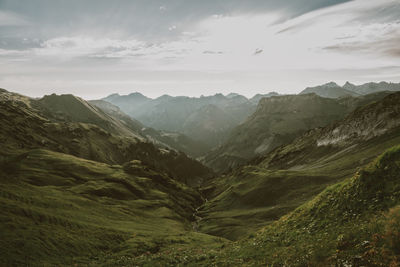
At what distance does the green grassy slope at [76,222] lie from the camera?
4128cm

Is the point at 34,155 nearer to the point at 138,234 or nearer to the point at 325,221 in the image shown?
the point at 138,234

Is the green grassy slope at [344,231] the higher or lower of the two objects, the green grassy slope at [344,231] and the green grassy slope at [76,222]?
the higher

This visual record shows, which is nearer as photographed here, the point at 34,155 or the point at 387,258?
the point at 387,258

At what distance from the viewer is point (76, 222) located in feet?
183

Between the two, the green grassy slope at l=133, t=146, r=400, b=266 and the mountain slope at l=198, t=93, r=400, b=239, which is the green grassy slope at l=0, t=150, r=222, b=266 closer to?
the mountain slope at l=198, t=93, r=400, b=239

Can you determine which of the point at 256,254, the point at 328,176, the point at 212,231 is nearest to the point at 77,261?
the point at 256,254

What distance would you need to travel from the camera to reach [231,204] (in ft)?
395

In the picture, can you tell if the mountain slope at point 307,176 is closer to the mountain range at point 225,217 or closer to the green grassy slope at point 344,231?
the mountain range at point 225,217

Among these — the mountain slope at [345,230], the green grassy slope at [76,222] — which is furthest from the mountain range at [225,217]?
the green grassy slope at [76,222]

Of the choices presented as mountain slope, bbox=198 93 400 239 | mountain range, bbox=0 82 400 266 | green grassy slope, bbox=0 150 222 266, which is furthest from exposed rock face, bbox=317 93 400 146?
green grassy slope, bbox=0 150 222 266

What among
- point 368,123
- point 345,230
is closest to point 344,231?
point 345,230

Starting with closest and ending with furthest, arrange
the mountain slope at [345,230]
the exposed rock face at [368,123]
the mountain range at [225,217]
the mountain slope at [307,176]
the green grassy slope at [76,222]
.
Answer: the mountain slope at [345,230]
the mountain range at [225,217]
the green grassy slope at [76,222]
the mountain slope at [307,176]
the exposed rock face at [368,123]

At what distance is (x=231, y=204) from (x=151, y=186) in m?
48.1

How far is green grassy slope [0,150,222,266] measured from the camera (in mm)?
41281
